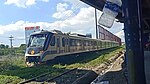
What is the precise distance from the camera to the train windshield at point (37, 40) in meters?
22.7

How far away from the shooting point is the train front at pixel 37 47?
72.4 feet

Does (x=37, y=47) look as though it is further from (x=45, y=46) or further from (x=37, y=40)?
(x=37, y=40)

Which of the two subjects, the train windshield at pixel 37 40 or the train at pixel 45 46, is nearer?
the train at pixel 45 46

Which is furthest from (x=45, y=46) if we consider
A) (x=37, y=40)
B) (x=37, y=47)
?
(x=37, y=40)

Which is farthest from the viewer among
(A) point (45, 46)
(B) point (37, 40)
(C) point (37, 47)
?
(B) point (37, 40)

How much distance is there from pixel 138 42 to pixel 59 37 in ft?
67.2

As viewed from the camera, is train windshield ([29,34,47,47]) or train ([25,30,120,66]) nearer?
train ([25,30,120,66])

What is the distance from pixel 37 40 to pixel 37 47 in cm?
102

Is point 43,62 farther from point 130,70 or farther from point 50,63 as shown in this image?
point 130,70

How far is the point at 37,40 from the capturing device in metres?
23.4

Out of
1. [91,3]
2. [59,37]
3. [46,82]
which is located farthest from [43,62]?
[91,3]

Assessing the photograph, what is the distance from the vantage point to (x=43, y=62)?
A: 2255 centimetres

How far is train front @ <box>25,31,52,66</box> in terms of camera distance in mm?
22078

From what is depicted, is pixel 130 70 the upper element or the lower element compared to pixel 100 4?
lower
